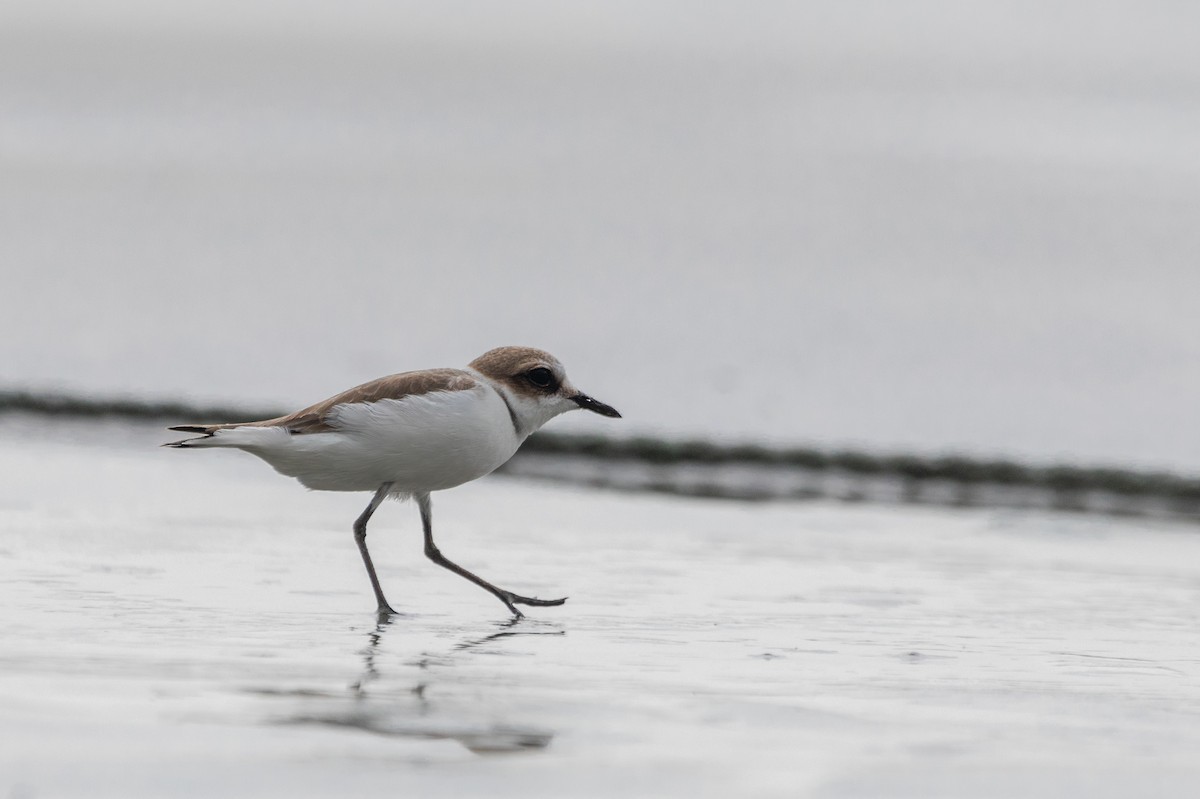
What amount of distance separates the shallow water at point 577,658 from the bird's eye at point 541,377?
0.97 metres

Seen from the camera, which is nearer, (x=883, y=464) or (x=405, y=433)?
(x=405, y=433)

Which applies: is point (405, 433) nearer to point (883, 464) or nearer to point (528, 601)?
point (528, 601)

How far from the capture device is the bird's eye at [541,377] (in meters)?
6.84

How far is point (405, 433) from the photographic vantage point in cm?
641

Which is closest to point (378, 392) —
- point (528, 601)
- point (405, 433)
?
point (405, 433)

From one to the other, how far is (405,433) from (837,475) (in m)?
8.07

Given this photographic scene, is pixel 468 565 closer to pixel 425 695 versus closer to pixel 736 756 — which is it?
pixel 425 695

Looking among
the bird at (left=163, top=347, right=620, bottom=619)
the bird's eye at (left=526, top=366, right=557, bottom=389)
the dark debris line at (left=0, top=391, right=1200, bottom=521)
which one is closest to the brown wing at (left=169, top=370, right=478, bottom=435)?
the bird at (left=163, top=347, right=620, bottom=619)

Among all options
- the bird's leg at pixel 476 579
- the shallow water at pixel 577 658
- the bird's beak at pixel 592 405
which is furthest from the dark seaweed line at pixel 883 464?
the bird's leg at pixel 476 579

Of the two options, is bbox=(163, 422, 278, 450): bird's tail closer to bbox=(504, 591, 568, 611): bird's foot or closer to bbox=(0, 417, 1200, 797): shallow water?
bbox=(0, 417, 1200, 797): shallow water

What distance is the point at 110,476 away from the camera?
11156mm

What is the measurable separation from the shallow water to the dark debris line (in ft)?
8.78

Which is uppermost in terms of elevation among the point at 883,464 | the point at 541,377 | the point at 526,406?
the point at 541,377

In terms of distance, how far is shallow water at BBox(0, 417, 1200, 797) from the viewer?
3.79 m
